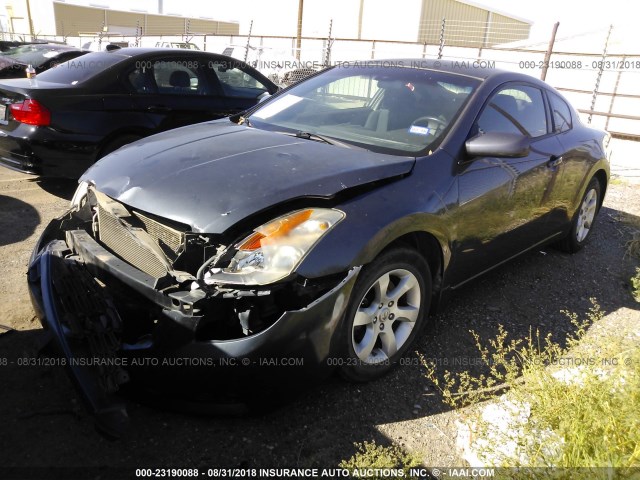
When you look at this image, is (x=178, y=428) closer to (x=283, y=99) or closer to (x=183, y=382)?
(x=183, y=382)

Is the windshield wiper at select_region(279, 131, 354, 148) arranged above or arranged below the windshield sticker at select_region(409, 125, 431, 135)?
below

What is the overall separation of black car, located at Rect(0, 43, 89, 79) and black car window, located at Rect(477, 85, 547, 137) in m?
10.1

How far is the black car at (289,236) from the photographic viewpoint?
86.9 inches

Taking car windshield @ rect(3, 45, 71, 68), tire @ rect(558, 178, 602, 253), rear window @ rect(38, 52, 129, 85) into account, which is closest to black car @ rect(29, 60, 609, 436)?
tire @ rect(558, 178, 602, 253)

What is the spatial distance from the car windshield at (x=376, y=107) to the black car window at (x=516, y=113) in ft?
0.67

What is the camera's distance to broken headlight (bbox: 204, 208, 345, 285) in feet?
7.22

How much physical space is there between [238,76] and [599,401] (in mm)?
5882

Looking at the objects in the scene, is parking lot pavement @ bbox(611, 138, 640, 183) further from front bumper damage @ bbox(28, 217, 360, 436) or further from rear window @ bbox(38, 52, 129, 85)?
front bumper damage @ bbox(28, 217, 360, 436)

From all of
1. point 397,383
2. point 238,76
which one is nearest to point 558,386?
point 397,383

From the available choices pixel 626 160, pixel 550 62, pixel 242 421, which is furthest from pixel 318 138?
pixel 550 62

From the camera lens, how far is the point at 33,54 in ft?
39.1

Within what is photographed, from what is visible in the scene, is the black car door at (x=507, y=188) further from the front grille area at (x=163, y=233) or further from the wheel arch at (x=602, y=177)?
the front grille area at (x=163, y=233)

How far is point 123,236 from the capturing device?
99.2 inches

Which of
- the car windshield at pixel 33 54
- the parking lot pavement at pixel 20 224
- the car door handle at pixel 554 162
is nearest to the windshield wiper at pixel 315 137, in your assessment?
the car door handle at pixel 554 162
